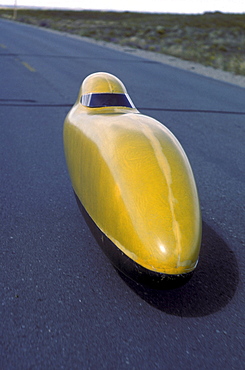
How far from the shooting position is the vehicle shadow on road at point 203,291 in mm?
2361

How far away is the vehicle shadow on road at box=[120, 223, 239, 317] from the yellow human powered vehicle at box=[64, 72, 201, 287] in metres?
0.27

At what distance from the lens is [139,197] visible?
89.4 inches

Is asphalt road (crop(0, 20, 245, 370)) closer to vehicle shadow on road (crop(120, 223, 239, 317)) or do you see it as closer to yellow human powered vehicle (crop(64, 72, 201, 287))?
vehicle shadow on road (crop(120, 223, 239, 317))

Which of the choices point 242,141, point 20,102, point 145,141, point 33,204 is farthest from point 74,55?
point 145,141

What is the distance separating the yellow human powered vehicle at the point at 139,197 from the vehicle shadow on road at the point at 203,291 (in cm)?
27

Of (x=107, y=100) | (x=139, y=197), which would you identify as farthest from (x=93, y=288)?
(x=107, y=100)

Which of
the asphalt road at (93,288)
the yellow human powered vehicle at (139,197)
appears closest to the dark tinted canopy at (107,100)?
the yellow human powered vehicle at (139,197)

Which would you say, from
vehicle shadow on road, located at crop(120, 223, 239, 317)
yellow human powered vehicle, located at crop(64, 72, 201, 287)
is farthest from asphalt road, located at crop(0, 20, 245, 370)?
yellow human powered vehicle, located at crop(64, 72, 201, 287)

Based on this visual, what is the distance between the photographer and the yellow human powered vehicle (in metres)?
2.13

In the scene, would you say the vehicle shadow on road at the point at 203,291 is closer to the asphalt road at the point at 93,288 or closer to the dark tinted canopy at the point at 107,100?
the asphalt road at the point at 93,288

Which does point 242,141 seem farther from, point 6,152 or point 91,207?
point 91,207

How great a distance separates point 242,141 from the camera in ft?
20.3

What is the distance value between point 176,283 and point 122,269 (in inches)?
13.0

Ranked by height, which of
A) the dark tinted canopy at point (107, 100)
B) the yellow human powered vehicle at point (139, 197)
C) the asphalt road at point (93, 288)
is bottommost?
the asphalt road at point (93, 288)
